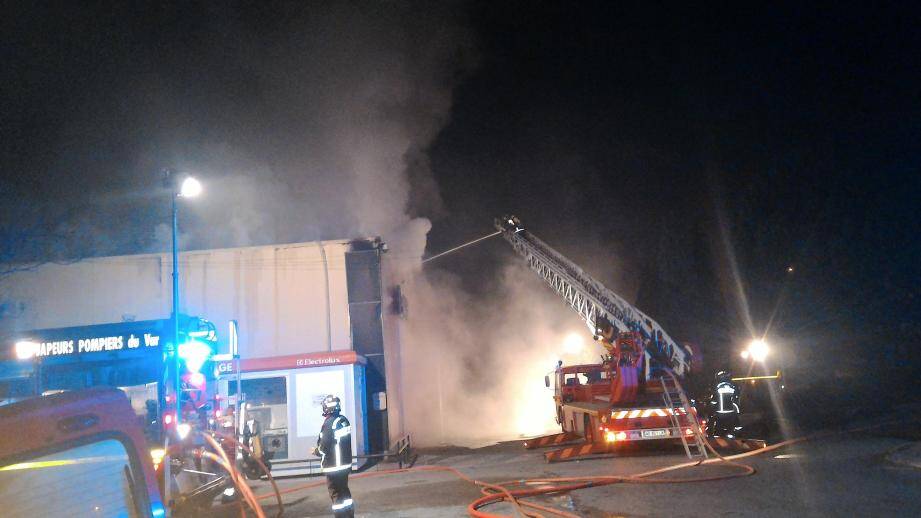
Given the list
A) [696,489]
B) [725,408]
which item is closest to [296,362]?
[725,408]

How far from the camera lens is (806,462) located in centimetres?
954

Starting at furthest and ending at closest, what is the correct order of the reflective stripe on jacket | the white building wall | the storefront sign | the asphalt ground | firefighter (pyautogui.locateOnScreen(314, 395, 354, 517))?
1. the white building wall
2. the storefront sign
3. the asphalt ground
4. the reflective stripe on jacket
5. firefighter (pyautogui.locateOnScreen(314, 395, 354, 517))

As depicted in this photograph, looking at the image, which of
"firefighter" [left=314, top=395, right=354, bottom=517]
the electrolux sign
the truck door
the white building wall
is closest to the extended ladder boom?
the white building wall

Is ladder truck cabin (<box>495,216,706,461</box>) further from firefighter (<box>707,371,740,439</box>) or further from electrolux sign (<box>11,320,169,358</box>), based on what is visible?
electrolux sign (<box>11,320,169,358</box>)

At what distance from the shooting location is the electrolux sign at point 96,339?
27.2 ft

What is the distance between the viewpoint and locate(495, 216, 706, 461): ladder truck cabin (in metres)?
11.1

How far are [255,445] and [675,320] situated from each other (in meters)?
21.4

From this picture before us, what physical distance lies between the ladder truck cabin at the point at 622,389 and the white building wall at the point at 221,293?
20.1ft

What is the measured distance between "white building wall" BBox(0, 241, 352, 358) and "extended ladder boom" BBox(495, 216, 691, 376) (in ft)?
19.3

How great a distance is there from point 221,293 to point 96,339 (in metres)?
9.74

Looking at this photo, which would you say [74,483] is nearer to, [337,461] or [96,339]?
[337,461]

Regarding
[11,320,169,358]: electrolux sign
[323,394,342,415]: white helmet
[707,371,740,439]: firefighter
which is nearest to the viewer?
[323,394,342,415]: white helmet

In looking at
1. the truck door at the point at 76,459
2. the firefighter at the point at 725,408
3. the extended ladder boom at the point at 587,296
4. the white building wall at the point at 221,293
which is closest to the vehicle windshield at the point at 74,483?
the truck door at the point at 76,459

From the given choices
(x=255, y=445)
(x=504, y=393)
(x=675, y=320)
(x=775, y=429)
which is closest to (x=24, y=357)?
(x=255, y=445)
